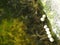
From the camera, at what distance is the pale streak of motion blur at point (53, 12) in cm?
251

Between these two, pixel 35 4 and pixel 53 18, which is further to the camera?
pixel 35 4

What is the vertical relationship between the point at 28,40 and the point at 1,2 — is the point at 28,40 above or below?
below

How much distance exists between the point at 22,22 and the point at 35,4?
22cm

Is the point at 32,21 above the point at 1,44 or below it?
above

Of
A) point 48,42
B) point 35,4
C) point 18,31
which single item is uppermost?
point 35,4

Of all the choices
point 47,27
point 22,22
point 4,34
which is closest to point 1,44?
point 4,34

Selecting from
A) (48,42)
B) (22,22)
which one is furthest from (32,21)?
(48,42)

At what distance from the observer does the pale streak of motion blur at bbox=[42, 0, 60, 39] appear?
8.24 ft

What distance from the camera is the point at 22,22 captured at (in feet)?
8.82

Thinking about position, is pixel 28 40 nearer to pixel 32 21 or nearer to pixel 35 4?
pixel 32 21

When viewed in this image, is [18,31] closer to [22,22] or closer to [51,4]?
[22,22]

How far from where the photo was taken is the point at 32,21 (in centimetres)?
269

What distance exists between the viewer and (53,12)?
255 centimetres

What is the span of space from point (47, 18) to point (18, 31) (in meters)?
0.31
